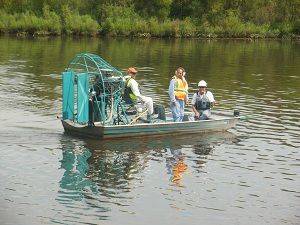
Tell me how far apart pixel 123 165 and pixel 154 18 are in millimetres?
70288

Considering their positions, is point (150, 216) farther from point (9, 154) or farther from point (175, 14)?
point (175, 14)

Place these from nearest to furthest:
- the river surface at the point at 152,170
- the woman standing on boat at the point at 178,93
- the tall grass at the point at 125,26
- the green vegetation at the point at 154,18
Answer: the river surface at the point at 152,170 < the woman standing on boat at the point at 178,93 < the tall grass at the point at 125,26 < the green vegetation at the point at 154,18

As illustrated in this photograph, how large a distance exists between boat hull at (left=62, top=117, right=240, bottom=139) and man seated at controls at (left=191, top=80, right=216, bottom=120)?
48 centimetres

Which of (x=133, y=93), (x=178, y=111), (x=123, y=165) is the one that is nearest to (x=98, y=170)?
(x=123, y=165)

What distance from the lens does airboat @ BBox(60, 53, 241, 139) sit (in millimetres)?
20125

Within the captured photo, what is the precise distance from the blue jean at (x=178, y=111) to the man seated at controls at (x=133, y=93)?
2.61 feet

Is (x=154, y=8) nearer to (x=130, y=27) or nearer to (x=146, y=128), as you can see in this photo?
(x=130, y=27)

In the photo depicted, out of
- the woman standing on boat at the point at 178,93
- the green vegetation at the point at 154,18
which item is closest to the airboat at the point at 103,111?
the woman standing on boat at the point at 178,93

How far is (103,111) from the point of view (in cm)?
2023

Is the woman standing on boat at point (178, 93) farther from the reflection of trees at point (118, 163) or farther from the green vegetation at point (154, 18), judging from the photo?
the green vegetation at point (154, 18)

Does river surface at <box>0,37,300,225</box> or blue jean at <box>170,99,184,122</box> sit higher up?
blue jean at <box>170,99,184,122</box>

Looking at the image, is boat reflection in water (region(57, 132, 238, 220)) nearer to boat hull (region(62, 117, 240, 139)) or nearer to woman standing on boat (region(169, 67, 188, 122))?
boat hull (region(62, 117, 240, 139))

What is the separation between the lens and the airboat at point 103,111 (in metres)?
20.1

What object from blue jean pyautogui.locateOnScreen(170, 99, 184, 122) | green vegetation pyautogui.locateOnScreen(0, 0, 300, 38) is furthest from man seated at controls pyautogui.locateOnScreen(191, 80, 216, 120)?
green vegetation pyautogui.locateOnScreen(0, 0, 300, 38)
